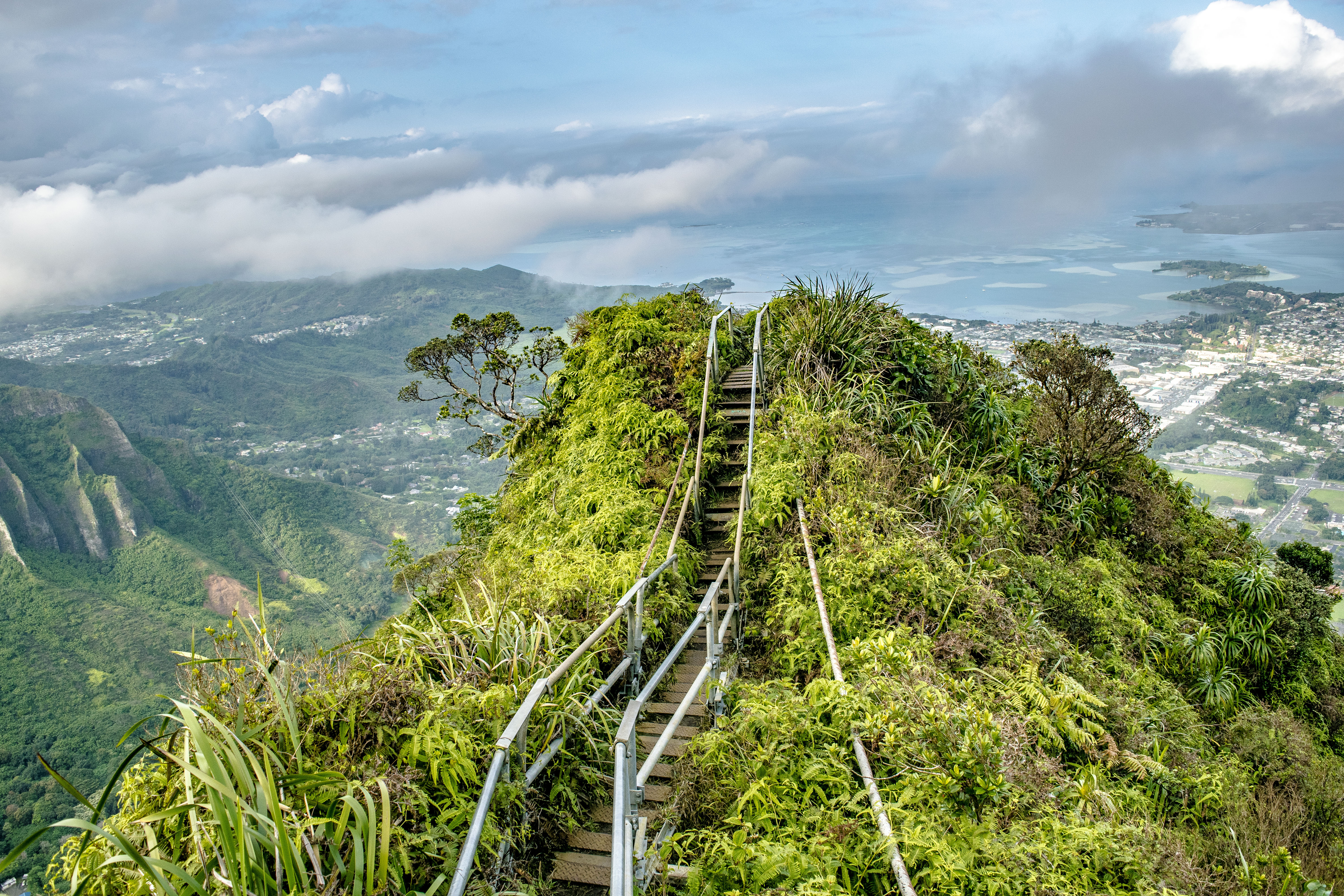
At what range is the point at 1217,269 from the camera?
86.4 metres

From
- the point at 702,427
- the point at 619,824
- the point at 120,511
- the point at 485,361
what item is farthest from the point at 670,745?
the point at 120,511

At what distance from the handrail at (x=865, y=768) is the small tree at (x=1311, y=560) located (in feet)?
41.8

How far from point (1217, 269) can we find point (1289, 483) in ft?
185


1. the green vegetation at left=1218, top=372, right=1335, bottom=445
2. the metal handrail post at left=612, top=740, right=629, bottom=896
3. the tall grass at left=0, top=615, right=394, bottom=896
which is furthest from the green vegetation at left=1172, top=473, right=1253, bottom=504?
the tall grass at left=0, top=615, right=394, bottom=896

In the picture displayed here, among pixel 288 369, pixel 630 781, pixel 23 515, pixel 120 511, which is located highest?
pixel 630 781

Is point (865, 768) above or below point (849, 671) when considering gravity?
above

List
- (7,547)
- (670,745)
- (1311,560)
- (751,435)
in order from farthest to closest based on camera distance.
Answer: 1. (7,547)
2. (1311,560)
3. (751,435)
4. (670,745)

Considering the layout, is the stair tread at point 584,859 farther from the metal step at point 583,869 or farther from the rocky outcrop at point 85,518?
the rocky outcrop at point 85,518

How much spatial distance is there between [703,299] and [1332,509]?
43782mm

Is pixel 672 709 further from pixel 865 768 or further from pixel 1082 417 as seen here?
pixel 1082 417

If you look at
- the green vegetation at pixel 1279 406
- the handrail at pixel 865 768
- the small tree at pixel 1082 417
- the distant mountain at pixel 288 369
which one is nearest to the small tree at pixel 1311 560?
the small tree at pixel 1082 417

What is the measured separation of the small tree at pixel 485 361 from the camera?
687 inches

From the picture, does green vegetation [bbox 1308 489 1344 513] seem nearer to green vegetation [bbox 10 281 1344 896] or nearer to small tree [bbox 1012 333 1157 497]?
green vegetation [bbox 10 281 1344 896]

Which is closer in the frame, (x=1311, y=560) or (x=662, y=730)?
(x=662, y=730)
